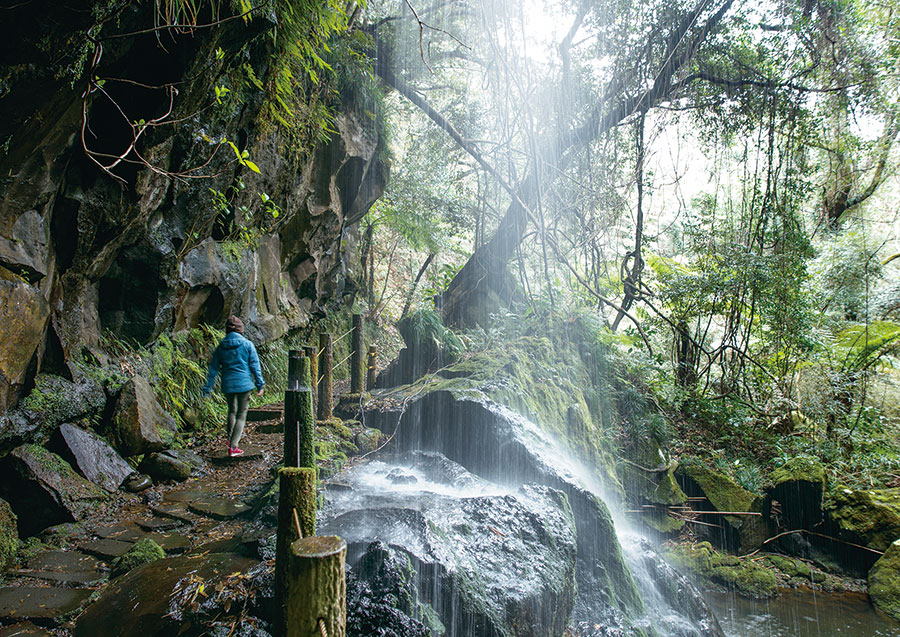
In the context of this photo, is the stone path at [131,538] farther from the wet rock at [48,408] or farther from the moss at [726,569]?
the moss at [726,569]

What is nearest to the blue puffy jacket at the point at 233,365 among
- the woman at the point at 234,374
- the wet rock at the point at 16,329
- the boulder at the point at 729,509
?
the woman at the point at 234,374

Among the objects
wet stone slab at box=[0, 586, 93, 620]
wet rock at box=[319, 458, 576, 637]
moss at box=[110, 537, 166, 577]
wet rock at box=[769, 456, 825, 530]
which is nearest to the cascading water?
wet rock at box=[319, 458, 576, 637]

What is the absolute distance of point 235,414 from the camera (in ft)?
19.7

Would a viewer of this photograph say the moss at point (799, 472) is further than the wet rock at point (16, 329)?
Yes

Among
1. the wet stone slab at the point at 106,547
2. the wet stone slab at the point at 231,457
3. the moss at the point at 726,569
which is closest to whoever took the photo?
the wet stone slab at the point at 106,547

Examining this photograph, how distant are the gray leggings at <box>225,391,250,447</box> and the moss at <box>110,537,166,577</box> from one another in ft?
7.46

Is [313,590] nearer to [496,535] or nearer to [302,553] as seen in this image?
[302,553]

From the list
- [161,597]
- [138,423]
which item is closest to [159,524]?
[138,423]

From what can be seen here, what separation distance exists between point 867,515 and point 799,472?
87cm

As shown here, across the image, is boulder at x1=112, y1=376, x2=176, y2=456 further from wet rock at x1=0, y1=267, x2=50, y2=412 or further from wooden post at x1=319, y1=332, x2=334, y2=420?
wooden post at x1=319, y1=332, x2=334, y2=420

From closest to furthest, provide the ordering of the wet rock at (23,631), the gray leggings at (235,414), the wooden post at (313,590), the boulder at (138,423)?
the wooden post at (313,590) < the wet rock at (23,631) < the boulder at (138,423) < the gray leggings at (235,414)

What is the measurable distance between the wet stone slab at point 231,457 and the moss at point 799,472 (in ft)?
24.5

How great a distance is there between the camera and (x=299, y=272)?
10570 millimetres

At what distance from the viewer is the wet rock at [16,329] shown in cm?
389
